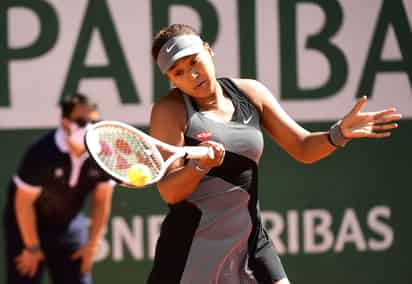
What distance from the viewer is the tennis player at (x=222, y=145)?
123 inches

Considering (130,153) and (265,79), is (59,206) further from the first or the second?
(130,153)

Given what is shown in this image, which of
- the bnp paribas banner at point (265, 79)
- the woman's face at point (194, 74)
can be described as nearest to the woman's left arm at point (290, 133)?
the woman's face at point (194, 74)

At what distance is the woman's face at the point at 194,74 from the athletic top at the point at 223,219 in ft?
0.23

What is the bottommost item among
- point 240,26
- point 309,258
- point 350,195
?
point 309,258

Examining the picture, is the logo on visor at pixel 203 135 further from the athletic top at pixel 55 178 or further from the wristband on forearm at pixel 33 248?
the wristband on forearm at pixel 33 248

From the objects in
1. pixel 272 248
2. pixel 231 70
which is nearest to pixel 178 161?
pixel 272 248

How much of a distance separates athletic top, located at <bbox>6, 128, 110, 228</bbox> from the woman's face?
7.68 feet

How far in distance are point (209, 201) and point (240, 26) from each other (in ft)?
7.99

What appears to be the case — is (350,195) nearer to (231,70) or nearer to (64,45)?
(231,70)

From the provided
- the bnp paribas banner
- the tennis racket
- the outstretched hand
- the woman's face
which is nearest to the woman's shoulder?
the woman's face

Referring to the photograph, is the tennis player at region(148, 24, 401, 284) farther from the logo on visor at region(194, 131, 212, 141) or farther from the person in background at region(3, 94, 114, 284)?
the person in background at region(3, 94, 114, 284)

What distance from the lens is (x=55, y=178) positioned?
17.8 feet

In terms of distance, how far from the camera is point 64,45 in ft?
18.0

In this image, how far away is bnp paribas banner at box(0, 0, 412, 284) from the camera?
17.9ft
